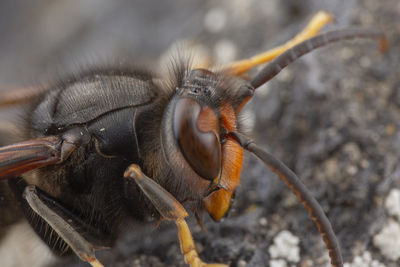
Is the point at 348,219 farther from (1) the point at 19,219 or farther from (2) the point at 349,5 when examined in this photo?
(1) the point at 19,219

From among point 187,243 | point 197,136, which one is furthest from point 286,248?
point 197,136

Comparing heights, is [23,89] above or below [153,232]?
above

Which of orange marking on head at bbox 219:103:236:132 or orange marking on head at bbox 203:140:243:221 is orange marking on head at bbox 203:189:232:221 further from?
orange marking on head at bbox 219:103:236:132

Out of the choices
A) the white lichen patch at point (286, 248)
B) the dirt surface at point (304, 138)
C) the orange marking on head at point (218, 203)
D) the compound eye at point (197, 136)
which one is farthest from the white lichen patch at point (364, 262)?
the compound eye at point (197, 136)

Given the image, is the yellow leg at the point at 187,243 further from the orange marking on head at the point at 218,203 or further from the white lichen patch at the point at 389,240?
the white lichen patch at the point at 389,240

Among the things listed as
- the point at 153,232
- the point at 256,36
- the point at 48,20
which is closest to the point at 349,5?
the point at 256,36

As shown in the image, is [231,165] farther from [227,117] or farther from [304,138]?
[304,138]
